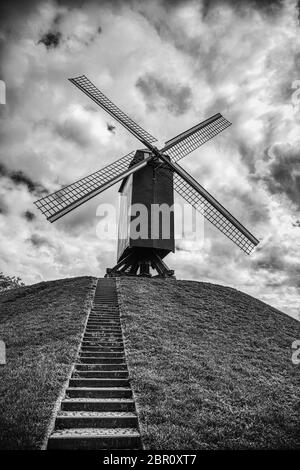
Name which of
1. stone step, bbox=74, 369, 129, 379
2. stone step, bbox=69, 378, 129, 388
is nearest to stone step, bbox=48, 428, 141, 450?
stone step, bbox=69, 378, 129, 388

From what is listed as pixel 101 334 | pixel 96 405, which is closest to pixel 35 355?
pixel 101 334

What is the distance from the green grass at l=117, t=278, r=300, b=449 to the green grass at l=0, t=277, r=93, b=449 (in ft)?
6.97

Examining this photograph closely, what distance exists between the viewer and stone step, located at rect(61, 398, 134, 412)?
744cm

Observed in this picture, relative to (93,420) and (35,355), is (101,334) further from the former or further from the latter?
(93,420)

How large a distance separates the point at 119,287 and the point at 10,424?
15433 mm

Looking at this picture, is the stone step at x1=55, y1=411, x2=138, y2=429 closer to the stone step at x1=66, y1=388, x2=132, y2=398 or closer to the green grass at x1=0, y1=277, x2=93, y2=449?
the green grass at x1=0, y1=277, x2=93, y2=449

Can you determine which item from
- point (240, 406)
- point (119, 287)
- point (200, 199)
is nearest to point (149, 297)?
point (119, 287)

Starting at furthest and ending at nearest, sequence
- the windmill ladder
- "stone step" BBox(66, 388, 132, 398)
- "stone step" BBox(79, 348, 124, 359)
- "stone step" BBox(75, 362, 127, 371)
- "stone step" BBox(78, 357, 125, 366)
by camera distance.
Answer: "stone step" BBox(79, 348, 124, 359) → "stone step" BBox(78, 357, 125, 366) → "stone step" BBox(75, 362, 127, 371) → "stone step" BBox(66, 388, 132, 398) → the windmill ladder

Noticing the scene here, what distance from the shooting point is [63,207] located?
18.9 meters

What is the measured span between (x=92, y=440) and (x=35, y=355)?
5.41 meters

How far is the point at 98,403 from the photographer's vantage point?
761cm

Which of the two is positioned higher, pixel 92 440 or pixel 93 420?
pixel 93 420

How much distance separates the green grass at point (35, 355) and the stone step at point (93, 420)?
338 millimetres
